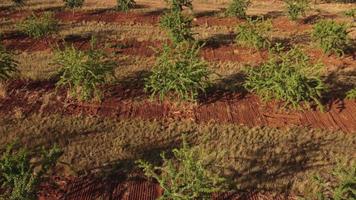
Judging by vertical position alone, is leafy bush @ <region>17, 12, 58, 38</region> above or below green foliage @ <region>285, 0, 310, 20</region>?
above

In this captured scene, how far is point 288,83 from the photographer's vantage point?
15.2 m

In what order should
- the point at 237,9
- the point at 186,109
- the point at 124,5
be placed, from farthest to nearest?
the point at 124,5 < the point at 237,9 < the point at 186,109

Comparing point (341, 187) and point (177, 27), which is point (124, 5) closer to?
point (177, 27)

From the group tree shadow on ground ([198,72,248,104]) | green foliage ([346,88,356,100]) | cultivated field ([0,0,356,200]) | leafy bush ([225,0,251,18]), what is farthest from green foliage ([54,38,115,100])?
leafy bush ([225,0,251,18])

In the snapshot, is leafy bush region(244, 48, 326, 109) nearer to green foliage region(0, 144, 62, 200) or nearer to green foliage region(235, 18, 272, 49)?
green foliage region(235, 18, 272, 49)

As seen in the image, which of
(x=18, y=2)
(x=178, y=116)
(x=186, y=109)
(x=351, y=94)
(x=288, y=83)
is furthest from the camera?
(x=18, y=2)

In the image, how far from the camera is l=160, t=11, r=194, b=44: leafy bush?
22.0 m

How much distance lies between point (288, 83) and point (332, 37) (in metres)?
7.54

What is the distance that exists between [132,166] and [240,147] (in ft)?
11.8

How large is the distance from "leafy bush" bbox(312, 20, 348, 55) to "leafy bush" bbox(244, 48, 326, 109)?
211 inches

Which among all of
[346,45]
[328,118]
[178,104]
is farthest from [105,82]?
[346,45]

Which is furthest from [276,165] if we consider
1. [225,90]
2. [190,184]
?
[225,90]

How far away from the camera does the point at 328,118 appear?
15.1 meters

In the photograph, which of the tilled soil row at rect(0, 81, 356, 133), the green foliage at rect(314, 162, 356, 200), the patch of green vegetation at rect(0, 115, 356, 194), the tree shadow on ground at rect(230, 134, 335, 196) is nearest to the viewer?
the green foliage at rect(314, 162, 356, 200)
